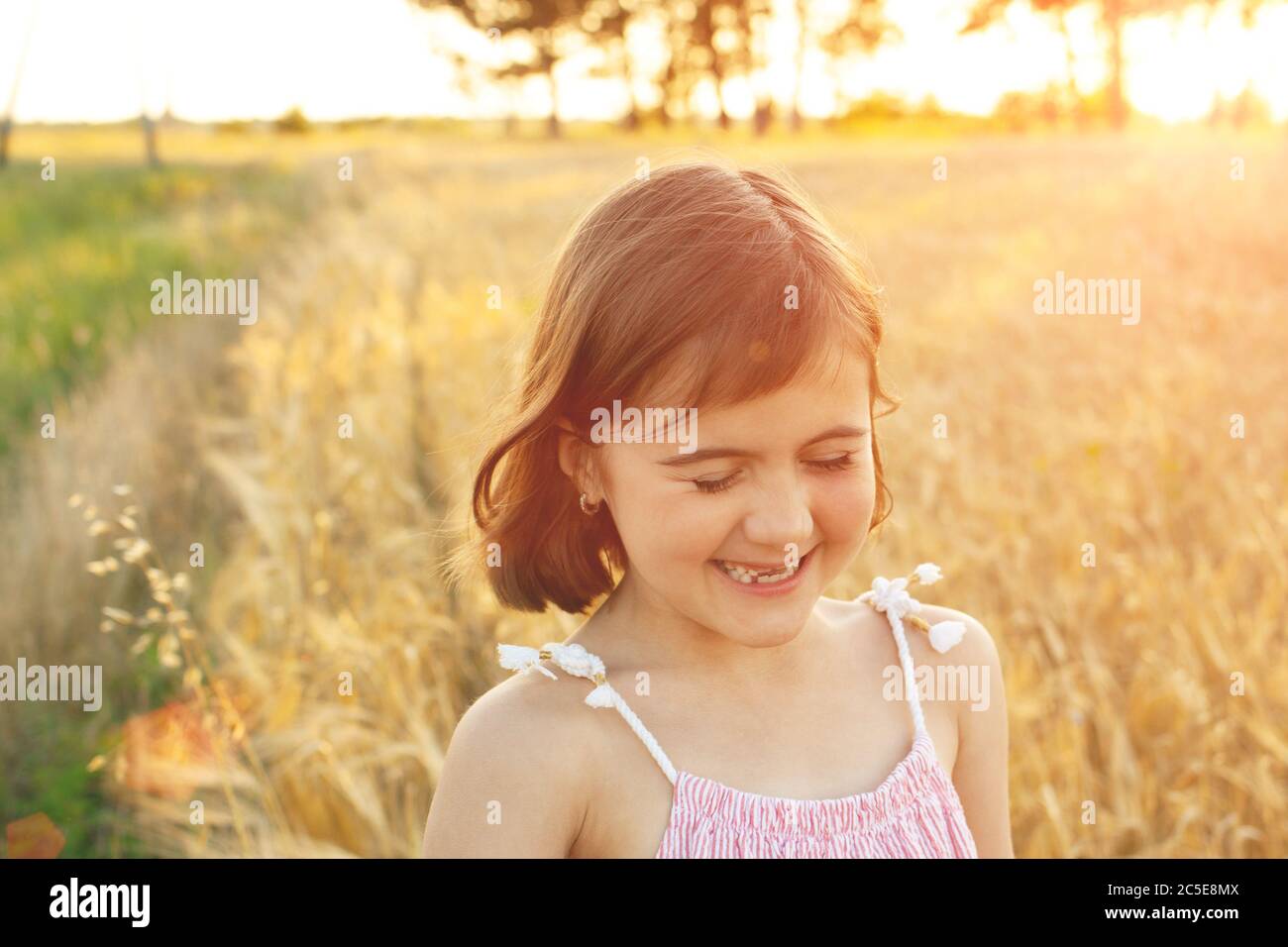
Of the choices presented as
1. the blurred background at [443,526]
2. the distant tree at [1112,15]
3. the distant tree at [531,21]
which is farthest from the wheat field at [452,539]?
the distant tree at [531,21]

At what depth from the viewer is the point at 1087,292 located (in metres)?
7.94

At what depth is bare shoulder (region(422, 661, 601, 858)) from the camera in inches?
48.6

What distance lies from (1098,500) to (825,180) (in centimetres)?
1620

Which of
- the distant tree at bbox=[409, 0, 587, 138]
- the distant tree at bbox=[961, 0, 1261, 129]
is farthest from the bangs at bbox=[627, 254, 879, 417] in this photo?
the distant tree at bbox=[409, 0, 587, 138]

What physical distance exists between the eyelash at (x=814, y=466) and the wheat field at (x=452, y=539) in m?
0.44

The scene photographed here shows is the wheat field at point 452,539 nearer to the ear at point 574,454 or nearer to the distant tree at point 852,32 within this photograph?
the ear at point 574,454

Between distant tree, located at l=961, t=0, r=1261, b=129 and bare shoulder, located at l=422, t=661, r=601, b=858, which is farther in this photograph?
distant tree, located at l=961, t=0, r=1261, b=129

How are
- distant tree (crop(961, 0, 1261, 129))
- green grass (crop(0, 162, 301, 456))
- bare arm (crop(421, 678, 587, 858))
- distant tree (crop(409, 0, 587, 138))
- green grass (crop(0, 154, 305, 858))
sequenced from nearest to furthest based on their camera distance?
1. bare arm (crop(421, 678, 587, 858))
2. green grass (crop(0, 154, 305, 858))
3. green grass (crop(0, 162, 301, 456))
4. distant tree (crop(961, 0, 1261, 129))
5. distant tree (crop(409, 0, 587, 138))

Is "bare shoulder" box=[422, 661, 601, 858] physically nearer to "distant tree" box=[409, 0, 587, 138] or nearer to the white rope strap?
the white rope strap

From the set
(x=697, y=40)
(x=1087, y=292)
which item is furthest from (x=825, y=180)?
(x=697, y=40)

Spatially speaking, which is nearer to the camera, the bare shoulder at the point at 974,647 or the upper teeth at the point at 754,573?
the upper teeth at the point at 754,573

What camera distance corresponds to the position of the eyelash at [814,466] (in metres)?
1.28

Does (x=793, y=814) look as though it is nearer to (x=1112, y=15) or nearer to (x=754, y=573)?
(x=754, y=573)
